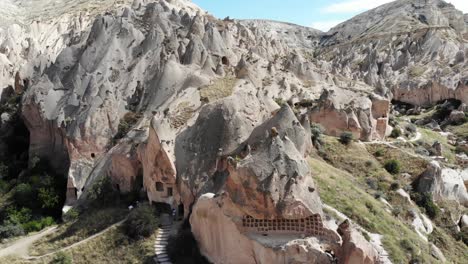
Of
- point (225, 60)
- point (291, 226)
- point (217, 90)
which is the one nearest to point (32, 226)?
point (217, 90)

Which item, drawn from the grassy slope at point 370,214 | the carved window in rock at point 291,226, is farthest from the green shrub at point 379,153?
the carved window in rock at point 291,226

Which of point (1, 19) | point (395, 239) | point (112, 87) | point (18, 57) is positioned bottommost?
point (395, 239)

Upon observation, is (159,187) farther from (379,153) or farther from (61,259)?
(379,153)

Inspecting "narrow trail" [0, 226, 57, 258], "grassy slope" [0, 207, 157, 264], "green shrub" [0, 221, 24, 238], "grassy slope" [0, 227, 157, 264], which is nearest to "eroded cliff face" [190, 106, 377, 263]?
"grassy slope" [0, 227, 157, 264]

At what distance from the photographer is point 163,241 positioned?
26469 millimetres

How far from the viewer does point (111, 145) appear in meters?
40.8

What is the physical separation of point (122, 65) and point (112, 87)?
723 centimetres

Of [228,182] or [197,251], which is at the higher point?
[228,182]

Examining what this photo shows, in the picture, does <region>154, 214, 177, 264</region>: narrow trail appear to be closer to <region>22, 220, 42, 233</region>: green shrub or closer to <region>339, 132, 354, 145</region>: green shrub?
<region>22, 220, 42, 233</region>: green shrub

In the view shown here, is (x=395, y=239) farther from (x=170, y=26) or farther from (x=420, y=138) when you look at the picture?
(x=170, y=26)

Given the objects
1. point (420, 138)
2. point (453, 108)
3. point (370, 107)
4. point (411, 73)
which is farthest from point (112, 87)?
point (411, 73)

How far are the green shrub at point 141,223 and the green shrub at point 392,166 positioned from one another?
2134 cm

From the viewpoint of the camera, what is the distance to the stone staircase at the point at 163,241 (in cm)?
2494

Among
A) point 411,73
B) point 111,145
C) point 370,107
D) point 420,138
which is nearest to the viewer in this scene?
point 111,145
